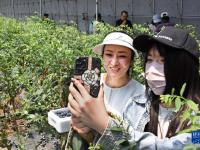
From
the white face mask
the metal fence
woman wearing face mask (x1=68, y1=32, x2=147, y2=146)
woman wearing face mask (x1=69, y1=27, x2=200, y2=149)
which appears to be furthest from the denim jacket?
the metal fence

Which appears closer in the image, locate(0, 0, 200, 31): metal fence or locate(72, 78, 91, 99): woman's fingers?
locate(72, 78, 91, 99): woman's fingers

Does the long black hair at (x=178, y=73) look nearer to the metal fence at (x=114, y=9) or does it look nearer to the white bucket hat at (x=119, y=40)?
the white bucket hat at (x=119, y=40)

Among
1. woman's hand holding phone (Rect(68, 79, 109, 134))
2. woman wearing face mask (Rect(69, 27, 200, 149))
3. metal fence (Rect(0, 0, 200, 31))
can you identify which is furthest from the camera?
metal fence (Rect(0, 0, 200, 31))

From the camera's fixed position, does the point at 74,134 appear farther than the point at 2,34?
No

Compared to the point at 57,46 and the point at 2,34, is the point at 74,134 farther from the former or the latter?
the point at 2,34

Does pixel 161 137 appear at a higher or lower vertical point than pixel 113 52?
lower

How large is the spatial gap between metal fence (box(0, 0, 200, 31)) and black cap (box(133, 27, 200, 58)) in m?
9.98

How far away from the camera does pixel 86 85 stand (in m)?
1.59

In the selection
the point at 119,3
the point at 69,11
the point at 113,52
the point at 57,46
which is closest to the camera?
the point at 113,52

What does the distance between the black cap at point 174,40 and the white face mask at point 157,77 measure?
0.29 feet

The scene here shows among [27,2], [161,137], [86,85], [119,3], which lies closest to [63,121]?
[86,85]

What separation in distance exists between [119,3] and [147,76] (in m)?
14.2

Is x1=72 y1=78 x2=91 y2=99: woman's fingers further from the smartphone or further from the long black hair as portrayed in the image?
the long black hair

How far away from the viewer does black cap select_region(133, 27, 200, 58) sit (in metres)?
1.68
